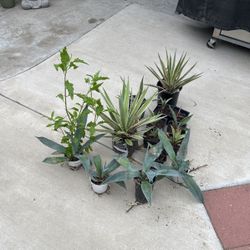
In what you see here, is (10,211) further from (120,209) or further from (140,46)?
(140,46)

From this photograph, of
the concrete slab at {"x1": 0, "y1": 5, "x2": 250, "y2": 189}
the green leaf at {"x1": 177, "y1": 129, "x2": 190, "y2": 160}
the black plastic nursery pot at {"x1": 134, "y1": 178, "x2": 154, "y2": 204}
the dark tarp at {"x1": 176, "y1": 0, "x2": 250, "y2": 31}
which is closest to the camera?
the black plastic nursery pot at {"x1": 134, "y1": 178, "x2": 154, "y2": 204}

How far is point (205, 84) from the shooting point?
3.03 meters

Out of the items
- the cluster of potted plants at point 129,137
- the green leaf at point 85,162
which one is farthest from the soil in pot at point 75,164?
the green leaf at point 85,162

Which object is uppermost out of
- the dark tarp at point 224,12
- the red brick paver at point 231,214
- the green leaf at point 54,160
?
the dark tarp at point 224,12

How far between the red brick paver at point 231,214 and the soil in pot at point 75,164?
84 centimetres

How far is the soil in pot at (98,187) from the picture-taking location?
1990 mm

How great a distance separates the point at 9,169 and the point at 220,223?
138cm

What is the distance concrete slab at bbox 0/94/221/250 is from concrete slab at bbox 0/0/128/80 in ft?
4.04

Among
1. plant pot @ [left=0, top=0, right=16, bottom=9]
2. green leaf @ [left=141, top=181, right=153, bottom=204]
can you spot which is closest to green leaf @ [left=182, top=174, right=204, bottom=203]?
green leaf @ [left=141, top=181, right=153, bottom=204]

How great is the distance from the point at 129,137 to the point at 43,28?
212cm

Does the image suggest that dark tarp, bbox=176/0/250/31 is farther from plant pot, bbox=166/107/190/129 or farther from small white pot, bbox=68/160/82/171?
small white pot, bbox=68/160/82/171

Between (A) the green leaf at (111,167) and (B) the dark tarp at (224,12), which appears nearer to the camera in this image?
(A) the green leaf at (111,167)

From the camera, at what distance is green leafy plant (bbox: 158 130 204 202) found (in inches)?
77.5

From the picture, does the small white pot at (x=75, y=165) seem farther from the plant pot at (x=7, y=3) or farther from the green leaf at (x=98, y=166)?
the plant pot at (x=7, y=3)
